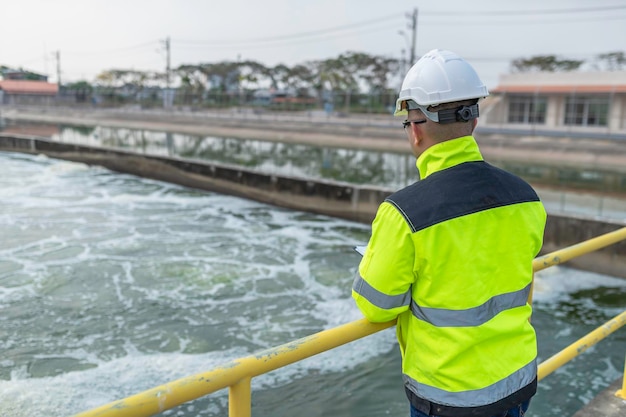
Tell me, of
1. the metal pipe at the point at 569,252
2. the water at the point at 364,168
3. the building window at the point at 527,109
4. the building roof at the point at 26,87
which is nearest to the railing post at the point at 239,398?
the metal pipe at the point at 569,252

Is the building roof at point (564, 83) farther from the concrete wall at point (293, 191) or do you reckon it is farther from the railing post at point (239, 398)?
the railing post at point (239, 398)

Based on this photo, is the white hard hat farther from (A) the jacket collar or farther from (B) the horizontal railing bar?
(B) the horizontal railing bar

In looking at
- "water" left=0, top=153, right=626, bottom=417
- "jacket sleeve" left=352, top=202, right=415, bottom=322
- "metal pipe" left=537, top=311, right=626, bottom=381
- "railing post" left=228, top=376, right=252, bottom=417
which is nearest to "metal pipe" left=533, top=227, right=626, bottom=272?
"metal pipe" left=537, top=311, right=626, bottom=381

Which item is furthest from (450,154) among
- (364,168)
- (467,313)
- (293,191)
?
(364,168)

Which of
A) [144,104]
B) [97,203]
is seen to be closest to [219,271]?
[97,203]

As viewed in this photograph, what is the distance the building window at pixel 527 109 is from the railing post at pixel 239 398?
3853cm

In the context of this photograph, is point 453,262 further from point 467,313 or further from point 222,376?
point 222,376

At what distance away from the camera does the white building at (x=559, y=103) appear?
3359cm

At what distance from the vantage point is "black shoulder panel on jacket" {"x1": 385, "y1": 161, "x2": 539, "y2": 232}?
162 centimetres

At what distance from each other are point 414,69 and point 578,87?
37538mm

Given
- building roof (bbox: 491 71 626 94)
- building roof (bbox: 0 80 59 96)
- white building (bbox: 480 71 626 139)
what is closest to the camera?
white building (bbox: 480 71 626 139)

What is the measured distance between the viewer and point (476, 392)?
5.58 ft

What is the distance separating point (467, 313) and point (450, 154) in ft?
1.62

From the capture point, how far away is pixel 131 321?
749 cm
